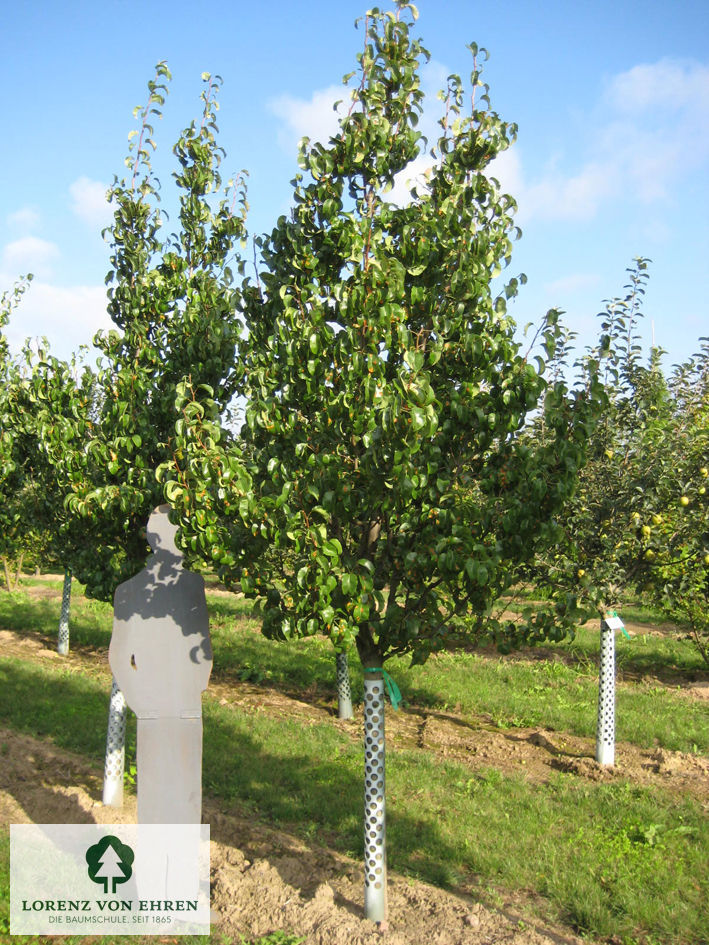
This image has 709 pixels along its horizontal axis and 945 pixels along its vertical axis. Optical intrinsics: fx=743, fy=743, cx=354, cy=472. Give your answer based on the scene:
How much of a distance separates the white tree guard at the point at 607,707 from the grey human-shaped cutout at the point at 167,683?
244 inches

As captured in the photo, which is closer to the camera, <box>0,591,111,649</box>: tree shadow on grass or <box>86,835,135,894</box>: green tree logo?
<box>86,835,135,894</box>: green tree logo

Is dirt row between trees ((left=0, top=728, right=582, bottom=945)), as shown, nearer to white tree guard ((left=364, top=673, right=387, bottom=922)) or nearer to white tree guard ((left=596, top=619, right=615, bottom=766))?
white tree guard ((left=364, top=673, right=387, bottom=922))

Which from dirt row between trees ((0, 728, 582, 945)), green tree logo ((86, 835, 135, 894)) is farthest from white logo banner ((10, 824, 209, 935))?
dirt row between trees ((0, 728, 582, 945))

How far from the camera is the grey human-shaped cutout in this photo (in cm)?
577

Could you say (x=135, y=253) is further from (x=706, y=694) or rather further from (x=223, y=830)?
(x=706, y=694)

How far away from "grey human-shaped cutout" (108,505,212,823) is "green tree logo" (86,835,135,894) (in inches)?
45.4

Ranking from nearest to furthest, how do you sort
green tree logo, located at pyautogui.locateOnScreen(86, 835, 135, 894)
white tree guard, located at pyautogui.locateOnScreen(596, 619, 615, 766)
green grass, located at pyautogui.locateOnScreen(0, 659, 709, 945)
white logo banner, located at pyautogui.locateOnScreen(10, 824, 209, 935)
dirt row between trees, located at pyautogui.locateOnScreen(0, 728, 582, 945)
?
dirt row between trees, located at pyautogui.locateOnScreen(0, 728, 582, 945), white logo banner, located at pyautogui.locateOnScreen(10, 824, 209, 935), green tree logo, located at pyautogui.locateOnScreen(86, 835, 135, 894), green grass, located at pyautogui.locateOnScreen(0, 659, 709, 945), white tree guard, located at pyautogui.locateOnScreen(596, 619, 615, 766)

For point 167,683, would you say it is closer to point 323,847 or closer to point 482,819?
point 323,847

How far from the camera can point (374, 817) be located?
19.1ft

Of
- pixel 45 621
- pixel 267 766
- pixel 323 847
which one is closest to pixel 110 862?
pixel 323 847

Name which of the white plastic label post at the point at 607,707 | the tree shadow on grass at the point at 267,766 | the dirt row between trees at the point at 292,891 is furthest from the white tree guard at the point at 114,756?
the white plastic label post at the point at 607,707

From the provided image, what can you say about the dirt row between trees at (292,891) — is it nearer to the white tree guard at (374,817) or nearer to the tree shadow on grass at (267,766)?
the tree shadow on grass at (267,766)

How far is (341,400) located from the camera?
206 inches

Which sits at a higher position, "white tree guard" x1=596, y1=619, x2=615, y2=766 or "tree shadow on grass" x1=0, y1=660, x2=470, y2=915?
"white tree guard" x1=596, y1=619, x2=615, y2=766
